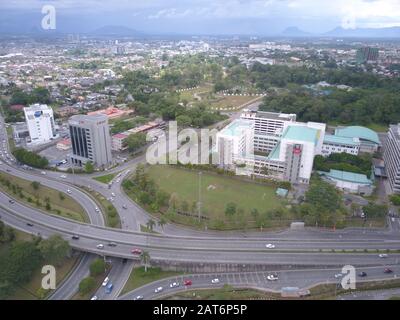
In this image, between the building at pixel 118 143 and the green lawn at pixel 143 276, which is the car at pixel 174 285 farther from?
the building at pixel 118 143

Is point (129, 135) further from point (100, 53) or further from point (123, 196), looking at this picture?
point (100, 53)

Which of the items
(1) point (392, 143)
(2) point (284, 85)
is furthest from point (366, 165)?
(2) point (284, 85)

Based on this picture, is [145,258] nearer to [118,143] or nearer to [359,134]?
[118,143]

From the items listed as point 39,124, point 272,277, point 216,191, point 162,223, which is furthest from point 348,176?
point 39,124

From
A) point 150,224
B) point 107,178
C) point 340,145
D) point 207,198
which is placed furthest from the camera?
point 340,145

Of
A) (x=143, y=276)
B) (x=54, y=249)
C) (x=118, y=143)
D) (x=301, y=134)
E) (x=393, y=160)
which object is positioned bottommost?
(x=143, y=276)

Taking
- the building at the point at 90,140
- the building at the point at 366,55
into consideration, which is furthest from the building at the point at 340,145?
the building at the point at 366,55
